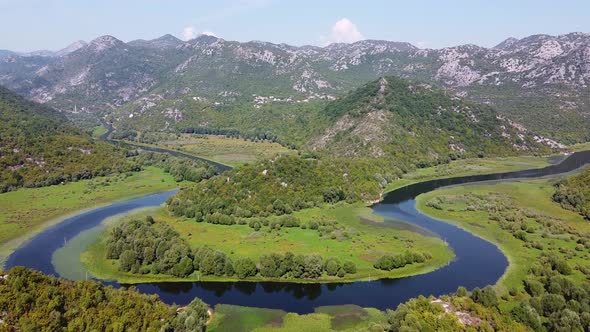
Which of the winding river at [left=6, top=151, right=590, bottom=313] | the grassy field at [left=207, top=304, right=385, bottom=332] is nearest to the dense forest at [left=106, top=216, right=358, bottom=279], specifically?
the winding river at [left=6, top=151, right=590, bottom=313]

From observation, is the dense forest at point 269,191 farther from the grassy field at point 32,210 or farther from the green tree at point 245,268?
the green tree at point 245,268

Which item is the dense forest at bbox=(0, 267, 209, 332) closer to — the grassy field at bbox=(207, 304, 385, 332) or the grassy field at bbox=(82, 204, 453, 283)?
the grassy field at bbox=(207, 304, 385, 332)

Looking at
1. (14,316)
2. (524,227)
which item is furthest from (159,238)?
(524,227)

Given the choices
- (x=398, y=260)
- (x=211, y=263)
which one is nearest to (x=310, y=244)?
(x=398, y=260)

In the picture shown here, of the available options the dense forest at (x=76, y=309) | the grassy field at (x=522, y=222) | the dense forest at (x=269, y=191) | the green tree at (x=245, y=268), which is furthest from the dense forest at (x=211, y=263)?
the grassy field at (x=522, y=222)

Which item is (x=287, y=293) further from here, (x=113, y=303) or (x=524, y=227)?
(x=524, y=227)

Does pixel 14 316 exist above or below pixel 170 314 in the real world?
above
